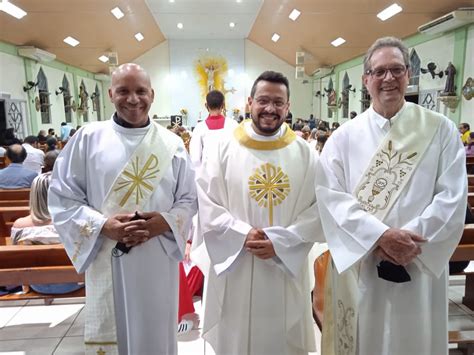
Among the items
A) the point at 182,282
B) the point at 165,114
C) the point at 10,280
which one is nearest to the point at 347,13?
the point at 165,114

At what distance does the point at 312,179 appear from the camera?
6.81 ft

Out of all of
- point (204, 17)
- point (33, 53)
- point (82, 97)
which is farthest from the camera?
point (82, 97)

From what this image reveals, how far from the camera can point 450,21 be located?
9.05 m

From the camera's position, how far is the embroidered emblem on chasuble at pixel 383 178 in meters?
1.81

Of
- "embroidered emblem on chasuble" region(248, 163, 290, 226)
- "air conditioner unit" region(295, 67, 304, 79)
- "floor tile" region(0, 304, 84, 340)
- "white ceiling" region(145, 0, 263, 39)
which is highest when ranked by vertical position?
"white ceiling" region(145, 0, 263, 39)

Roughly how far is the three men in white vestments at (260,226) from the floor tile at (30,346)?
4.42 ft

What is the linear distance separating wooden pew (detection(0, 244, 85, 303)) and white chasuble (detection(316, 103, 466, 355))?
1.65 m

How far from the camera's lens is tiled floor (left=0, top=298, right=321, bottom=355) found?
272cm

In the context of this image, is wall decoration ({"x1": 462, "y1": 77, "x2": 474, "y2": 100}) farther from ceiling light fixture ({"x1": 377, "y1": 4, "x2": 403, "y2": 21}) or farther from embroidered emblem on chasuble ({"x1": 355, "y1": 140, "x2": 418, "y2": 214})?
embroidered emblem on chasuble ({"x1": 355, "y1": 140, "x2": 418, "y2": 214})

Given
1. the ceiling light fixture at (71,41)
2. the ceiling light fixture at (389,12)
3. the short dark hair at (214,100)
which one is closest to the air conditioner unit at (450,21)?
the ceiling light fixture at (389,12)

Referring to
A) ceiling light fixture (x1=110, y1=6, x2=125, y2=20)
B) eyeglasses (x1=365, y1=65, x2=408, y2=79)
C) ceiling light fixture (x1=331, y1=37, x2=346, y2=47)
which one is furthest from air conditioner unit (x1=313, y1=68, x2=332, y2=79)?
eyeglasses (x1=365, y1=65, x2=408, y2=79)

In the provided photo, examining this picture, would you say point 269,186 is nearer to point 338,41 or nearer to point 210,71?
point 338,41

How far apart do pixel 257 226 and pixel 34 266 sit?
1.54 metres

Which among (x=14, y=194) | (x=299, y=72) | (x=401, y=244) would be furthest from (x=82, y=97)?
(x=401, y=244)
